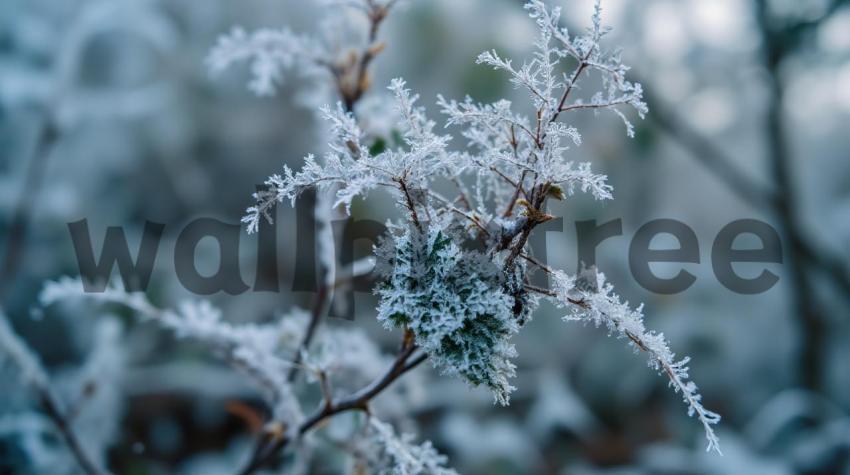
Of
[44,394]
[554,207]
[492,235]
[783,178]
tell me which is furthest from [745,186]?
[44,394]

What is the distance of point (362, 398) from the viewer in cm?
45

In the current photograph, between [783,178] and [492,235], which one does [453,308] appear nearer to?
[492,235]

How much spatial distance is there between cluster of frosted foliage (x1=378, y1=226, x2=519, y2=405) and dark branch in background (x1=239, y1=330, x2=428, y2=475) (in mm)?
50

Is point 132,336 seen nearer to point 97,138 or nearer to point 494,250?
point 97,138

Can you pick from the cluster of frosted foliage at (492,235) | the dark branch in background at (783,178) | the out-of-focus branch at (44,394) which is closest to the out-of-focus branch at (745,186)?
the dark branch in background at (783,178)

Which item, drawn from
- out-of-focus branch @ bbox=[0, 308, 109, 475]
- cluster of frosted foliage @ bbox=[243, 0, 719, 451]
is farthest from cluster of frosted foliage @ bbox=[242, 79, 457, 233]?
out-of-focus branch @ bbox=[0, 308, 109, 475]

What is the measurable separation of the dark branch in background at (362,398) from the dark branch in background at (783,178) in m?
1.30

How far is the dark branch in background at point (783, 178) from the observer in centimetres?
152

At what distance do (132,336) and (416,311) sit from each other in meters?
1.71

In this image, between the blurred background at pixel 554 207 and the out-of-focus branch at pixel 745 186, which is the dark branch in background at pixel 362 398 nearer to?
the blurred background at pixel 554 207

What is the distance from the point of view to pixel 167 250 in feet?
7.11

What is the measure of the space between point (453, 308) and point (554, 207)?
4.28 ft

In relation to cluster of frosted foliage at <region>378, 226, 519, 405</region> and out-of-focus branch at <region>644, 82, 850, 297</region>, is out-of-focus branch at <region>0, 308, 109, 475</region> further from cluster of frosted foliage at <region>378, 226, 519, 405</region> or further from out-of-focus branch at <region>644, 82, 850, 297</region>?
out-of-focus branch at <region>644, 82, 850, 297</region>

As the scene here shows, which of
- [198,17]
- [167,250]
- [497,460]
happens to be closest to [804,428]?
[497,460]
